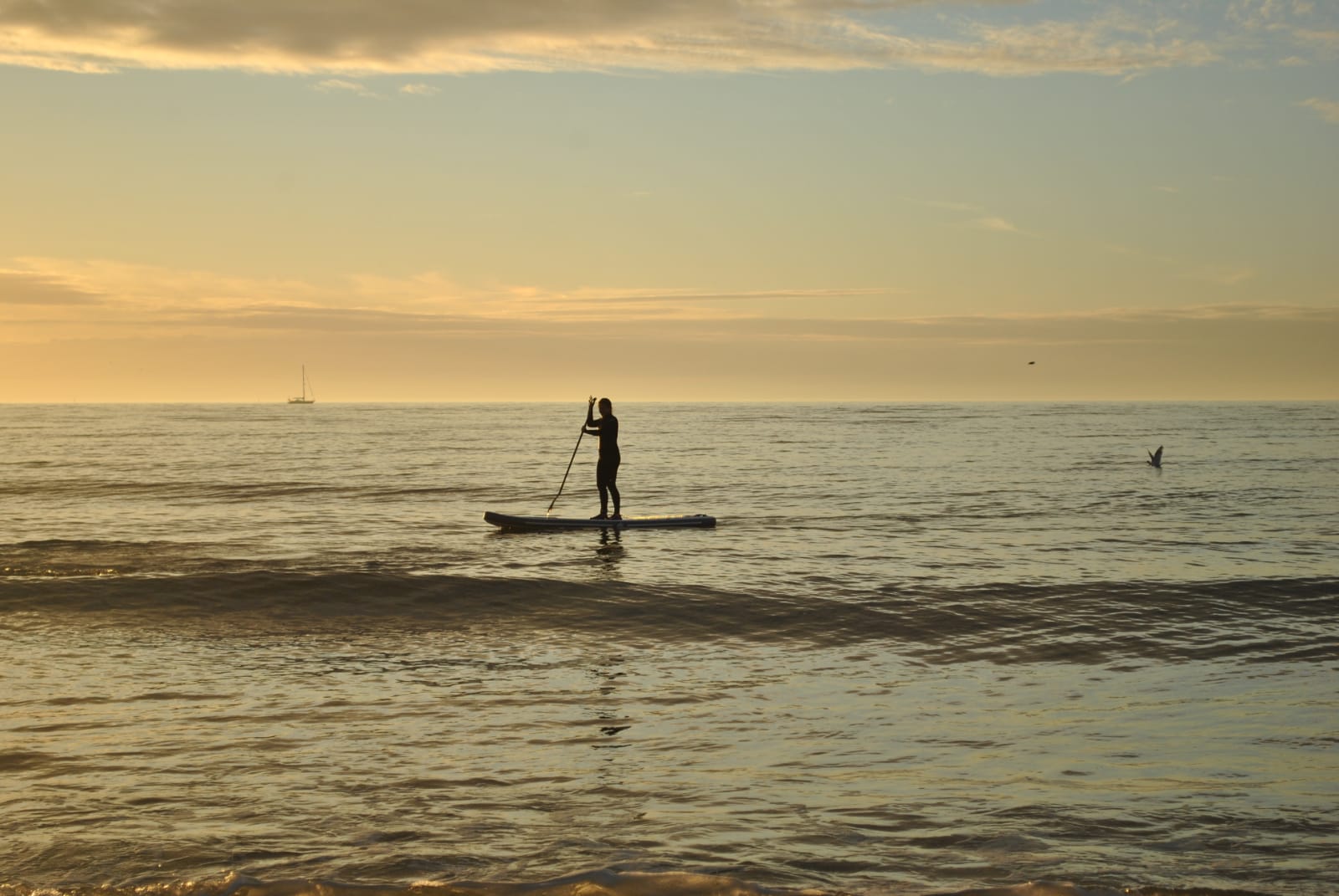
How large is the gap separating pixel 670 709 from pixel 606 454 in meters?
14.6

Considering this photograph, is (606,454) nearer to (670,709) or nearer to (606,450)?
(606,450)

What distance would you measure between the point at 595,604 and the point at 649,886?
997 centimetres

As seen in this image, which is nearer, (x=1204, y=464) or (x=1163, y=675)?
(x=1163, y=675)

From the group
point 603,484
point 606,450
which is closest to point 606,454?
point 606,450

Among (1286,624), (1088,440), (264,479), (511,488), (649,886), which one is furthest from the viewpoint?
(1088,440)

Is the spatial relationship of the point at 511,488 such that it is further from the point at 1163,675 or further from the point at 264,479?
the point at 1163,675

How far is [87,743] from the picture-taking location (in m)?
8.30

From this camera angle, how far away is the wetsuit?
23.5m

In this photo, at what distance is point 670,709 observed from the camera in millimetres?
9594

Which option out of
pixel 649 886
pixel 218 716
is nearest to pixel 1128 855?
pixel 649 886

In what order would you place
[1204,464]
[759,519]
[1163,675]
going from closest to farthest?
[1163,675] → [759,519] → [1204,464]

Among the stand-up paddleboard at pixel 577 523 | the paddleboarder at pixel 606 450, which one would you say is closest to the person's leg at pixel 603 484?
the paddleboarder at pixel 606 450

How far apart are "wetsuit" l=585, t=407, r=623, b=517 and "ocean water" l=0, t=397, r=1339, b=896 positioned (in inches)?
57.1

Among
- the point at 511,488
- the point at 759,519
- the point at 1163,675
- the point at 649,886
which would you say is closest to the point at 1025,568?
the point at 1163,675
